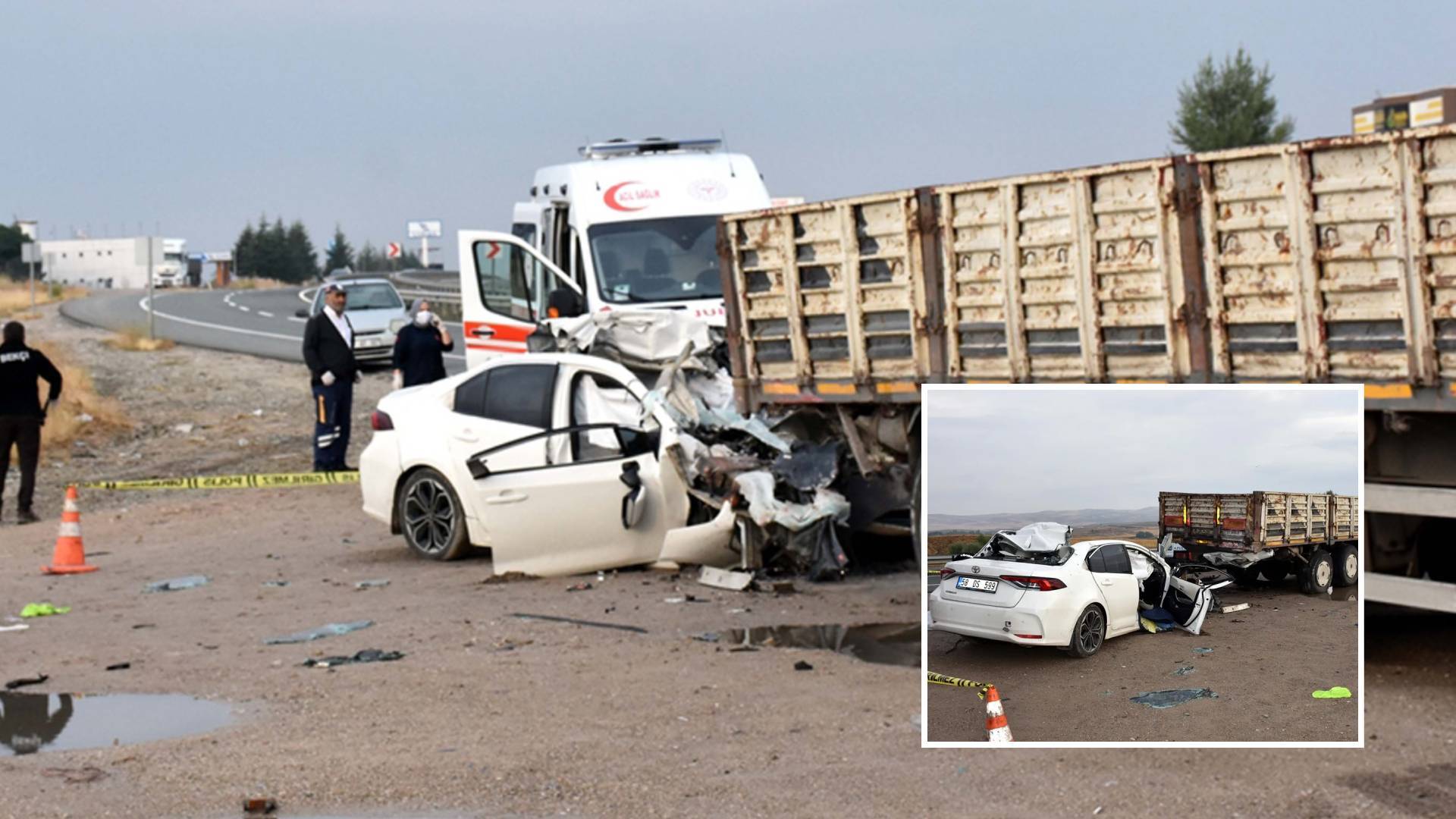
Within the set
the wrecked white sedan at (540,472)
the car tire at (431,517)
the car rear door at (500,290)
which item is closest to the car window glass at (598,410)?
the wrecked white sedan at (540,472)

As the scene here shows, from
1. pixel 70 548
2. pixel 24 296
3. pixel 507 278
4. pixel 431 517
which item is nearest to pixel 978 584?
pixel 431 517

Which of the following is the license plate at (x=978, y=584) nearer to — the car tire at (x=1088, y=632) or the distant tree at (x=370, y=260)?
the car tire at (x=1088, y=632)

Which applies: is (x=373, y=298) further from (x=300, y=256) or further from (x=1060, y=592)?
(x=300, y=256)

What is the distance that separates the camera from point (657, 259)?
1619 cm

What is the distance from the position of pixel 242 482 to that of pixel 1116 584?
16.5m

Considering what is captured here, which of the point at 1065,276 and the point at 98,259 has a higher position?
the point at 98,259

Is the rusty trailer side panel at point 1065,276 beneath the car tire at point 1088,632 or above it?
above

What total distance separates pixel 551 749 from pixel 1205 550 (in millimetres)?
4138

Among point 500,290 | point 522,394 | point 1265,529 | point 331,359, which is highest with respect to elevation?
point 500,290

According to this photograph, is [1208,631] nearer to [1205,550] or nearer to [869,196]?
[1205,550]

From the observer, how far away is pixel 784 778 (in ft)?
21.8

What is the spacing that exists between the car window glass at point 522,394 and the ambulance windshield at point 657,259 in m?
3.56

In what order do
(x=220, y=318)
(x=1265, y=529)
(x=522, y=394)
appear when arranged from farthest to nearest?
(x=220, y=318)
(x=522, y=394)
(x=1265, y=529)

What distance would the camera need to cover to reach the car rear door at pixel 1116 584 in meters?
3.50
